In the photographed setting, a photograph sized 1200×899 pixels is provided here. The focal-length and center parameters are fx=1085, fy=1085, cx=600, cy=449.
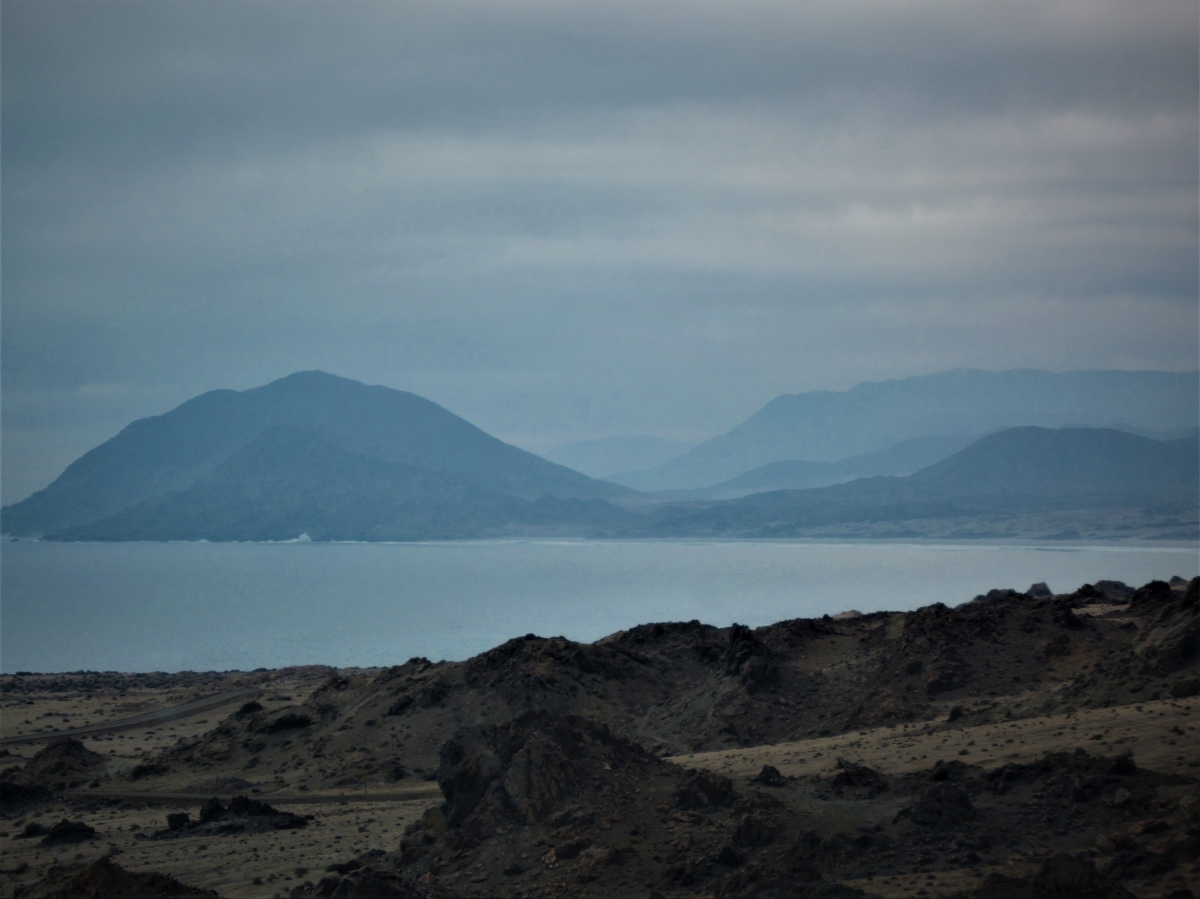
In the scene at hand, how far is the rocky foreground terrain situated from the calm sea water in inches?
1811

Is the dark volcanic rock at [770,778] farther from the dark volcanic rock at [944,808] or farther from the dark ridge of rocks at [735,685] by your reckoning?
the dark ridge of rocks at [735,685]

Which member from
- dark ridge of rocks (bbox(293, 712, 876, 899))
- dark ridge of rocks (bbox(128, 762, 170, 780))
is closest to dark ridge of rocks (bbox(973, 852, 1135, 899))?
dark ridge of rocks (bbox(293, 712, 876, 899))

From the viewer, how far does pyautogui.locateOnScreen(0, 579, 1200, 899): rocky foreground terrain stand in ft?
53.0

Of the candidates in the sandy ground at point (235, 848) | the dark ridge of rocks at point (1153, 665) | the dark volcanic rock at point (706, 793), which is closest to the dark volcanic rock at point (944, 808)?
the dark volcanic rock at point (706, 793)

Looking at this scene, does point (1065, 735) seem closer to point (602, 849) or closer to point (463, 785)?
point (602, 849)

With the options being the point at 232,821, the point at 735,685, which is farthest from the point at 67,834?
the point at 735,685

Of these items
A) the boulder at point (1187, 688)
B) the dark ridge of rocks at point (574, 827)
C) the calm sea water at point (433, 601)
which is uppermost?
the boulder at point (1187, 688)

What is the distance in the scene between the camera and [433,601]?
135625mm

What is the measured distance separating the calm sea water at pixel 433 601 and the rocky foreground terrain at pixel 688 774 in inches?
1811

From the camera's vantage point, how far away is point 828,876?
15953 mm

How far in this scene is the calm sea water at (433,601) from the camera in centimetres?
9400

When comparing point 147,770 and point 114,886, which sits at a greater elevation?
point 114,886

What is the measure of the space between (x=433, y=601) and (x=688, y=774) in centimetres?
11845

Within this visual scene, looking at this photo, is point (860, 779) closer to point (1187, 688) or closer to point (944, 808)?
point (944, 808)
